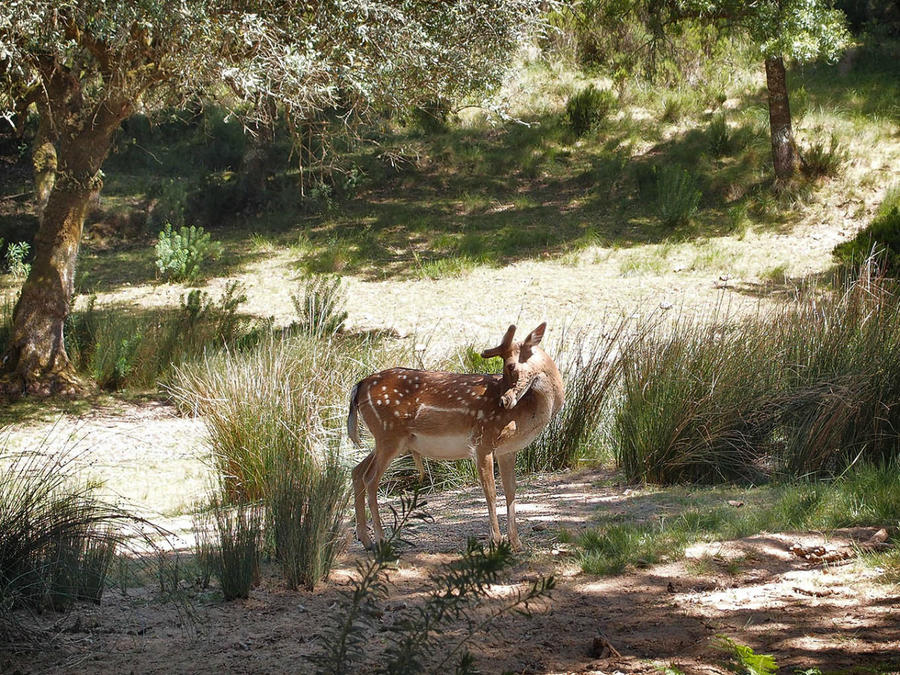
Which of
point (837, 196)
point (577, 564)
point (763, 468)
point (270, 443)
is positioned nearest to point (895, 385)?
point (763, 468)

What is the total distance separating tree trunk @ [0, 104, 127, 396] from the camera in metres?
10.7

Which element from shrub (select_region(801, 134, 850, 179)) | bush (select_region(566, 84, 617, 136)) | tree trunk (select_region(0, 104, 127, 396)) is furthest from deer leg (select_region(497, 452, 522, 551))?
bush (select_region(566, 84, 617, 136))

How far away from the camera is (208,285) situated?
1625 centimetres

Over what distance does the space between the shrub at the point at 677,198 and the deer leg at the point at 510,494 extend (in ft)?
42.3

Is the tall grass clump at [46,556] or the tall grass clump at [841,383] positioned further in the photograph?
the tall grass clump at [841,383]

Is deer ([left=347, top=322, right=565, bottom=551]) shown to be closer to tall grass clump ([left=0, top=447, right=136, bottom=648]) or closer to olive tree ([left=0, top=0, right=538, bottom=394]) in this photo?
tall grass clump ([left=0, top=447, right=136, bottom=648])

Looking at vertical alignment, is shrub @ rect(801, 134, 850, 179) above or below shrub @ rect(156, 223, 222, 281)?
above

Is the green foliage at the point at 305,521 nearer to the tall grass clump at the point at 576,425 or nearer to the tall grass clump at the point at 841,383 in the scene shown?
the tall grass clump at the point at 576,425

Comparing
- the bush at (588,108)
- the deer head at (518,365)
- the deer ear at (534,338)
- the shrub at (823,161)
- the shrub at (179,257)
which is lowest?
the deer head at (518,365)

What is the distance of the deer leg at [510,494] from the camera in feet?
15.9

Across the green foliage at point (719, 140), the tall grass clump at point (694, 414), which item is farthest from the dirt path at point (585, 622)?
the green foliage at point (719, 140)

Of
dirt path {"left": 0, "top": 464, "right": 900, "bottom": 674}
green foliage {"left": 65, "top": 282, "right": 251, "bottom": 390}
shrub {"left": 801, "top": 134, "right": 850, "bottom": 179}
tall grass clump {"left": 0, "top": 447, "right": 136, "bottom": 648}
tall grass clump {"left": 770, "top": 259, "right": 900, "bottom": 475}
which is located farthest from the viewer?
shrub {"left": 801, "top": 134, "right": 850, "bottom": 179}

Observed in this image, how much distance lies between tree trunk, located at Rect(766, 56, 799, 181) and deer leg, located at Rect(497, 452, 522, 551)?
45.3ft

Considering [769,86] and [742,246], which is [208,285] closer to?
[742,246]
